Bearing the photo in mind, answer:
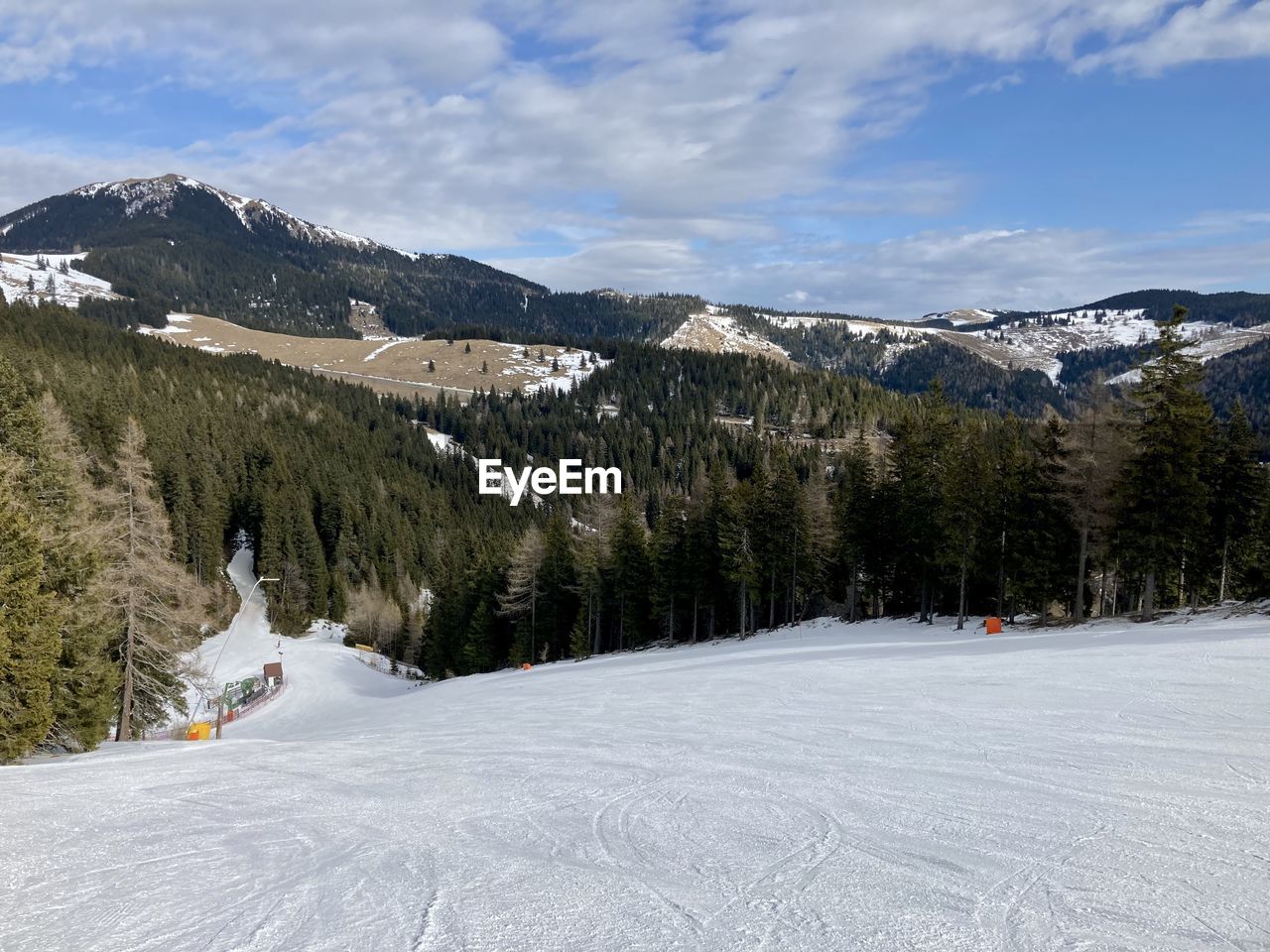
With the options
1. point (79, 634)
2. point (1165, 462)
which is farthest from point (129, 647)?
point (1165, 462)

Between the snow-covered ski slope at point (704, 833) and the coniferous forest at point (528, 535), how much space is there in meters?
9.05

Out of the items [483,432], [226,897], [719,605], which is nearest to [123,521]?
[226,897]

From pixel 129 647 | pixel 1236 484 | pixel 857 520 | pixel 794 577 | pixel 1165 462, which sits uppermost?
pixel 1165 462

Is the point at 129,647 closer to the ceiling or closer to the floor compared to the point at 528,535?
closer to the floor

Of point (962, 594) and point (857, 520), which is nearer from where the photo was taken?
point (962, 594)

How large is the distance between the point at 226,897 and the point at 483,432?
561 ft

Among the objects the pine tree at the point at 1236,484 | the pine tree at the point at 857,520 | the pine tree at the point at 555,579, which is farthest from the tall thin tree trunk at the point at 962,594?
the pine tree at the point at 555,579

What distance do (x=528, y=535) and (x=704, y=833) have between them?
166 feet

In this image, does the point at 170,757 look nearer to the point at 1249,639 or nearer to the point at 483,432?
the point at 1249,639

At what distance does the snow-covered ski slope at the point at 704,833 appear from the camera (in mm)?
4883

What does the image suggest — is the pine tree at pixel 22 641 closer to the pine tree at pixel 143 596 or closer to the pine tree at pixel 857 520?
the pine tree at pixel 143 596

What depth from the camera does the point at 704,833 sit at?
23.1 ft

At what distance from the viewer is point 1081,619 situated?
99.9 feet

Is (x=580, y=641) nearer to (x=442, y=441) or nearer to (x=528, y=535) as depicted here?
(x=528, y=535)
